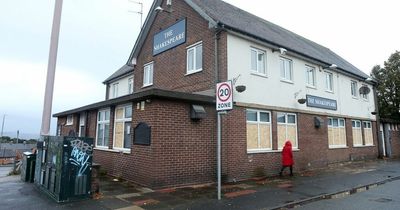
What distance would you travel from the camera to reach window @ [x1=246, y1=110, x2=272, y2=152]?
12320 mm

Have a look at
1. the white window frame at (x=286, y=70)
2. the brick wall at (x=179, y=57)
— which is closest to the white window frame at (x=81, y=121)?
the brick wall at (x=179, y=57)

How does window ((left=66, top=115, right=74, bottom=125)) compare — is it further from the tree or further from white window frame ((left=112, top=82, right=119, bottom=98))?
the tree

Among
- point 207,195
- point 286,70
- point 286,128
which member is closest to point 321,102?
point 286,70

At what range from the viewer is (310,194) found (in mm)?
8734

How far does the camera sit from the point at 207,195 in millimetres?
8422

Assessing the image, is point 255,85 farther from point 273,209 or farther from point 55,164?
point 55,164

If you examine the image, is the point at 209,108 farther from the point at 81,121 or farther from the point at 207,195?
the point at 81,121

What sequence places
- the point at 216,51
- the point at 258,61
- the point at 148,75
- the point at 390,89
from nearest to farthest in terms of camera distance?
the point at 216,51
the point at 258,61
the point at 148,75
the point at 390,89

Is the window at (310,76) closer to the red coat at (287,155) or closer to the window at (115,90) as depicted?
the red coat at (287,155)

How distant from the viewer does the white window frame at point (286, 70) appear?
561 inches

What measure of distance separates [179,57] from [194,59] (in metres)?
1.12

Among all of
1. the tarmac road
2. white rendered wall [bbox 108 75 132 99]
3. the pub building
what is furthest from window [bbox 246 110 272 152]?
white rendered wall [bbox 108 75 132 99]

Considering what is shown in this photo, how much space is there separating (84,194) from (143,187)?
7.19 feet

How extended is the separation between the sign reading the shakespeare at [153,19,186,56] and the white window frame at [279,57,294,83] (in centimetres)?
486
